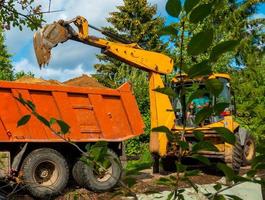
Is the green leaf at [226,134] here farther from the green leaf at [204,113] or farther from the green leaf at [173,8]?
the green leaf at [173,8]

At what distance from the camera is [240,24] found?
29781mm

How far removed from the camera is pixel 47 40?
10.5m

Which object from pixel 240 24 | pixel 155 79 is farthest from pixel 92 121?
pixel 240 24

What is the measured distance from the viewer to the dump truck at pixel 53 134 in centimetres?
922

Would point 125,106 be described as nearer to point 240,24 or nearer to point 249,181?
point 249,181

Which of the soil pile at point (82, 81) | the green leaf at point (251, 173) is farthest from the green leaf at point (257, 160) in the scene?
the soil pile at point (82, 81)

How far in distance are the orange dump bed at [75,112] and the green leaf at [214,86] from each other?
309 inches

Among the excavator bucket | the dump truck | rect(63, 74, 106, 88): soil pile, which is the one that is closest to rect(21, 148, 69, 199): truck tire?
the dump truck

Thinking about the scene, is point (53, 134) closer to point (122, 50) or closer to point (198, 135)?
point (122, 50)

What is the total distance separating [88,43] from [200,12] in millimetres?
11223

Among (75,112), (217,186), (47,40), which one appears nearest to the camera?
(217,186)

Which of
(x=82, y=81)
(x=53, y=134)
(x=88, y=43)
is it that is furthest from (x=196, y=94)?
(x=82, y=81)

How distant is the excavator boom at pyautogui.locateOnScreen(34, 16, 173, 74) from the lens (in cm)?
1039

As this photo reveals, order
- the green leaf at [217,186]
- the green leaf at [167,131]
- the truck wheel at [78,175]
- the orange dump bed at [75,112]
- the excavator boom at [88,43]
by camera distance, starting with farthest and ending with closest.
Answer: the excavator boom at [88,43] < the truck wheel at [78,175] < the orange dump bed at [75,112] < the green leaf at [217,186] < the green leaf at [167,131]
